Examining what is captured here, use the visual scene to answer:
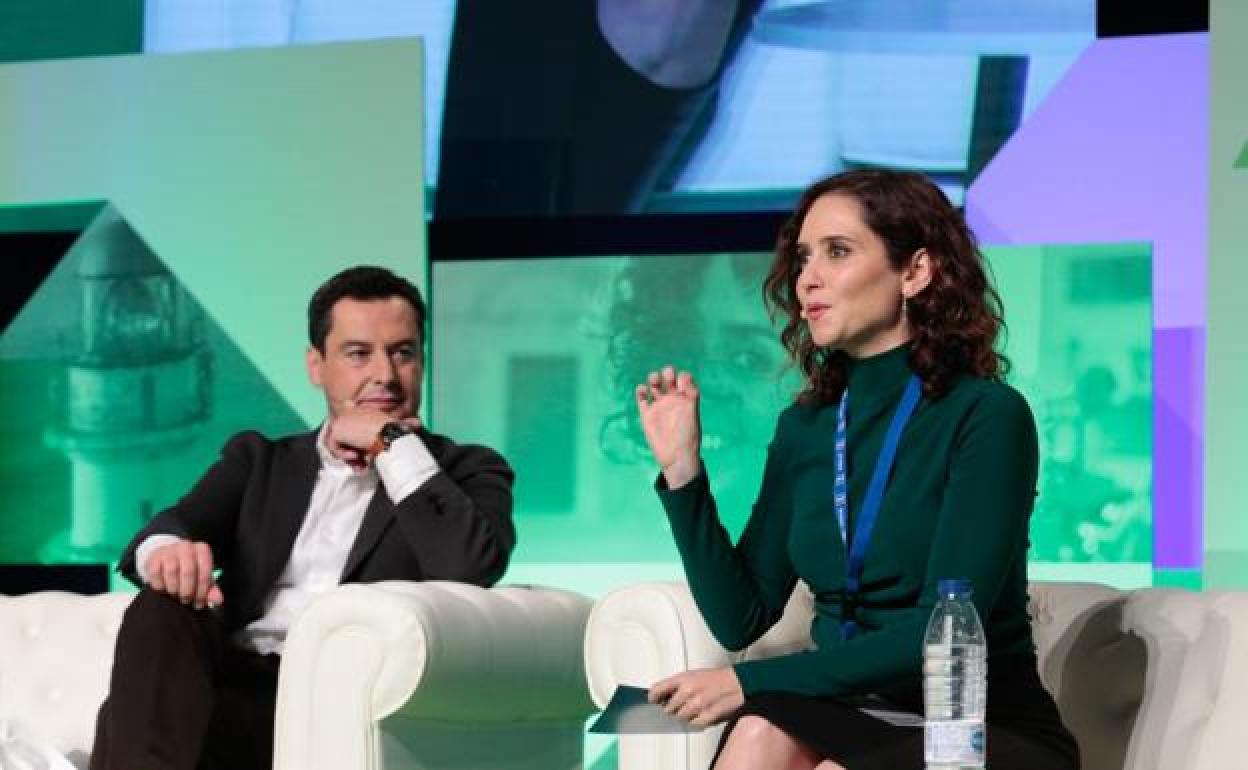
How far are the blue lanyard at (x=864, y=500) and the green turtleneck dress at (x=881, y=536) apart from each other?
0.01 metres

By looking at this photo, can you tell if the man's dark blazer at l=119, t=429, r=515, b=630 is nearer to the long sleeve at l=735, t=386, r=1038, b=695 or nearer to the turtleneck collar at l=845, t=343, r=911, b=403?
the turtleneck collar at l=845, t=343, r=911, b=403

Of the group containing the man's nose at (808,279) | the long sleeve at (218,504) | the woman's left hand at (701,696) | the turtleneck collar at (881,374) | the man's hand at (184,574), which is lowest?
the woman's left hand at (701,696)

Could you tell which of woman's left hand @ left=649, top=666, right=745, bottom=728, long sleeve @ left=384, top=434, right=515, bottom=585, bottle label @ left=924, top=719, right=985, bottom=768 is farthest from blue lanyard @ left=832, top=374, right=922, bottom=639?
long sleeve @ left=384, top=434, right=515, bottom=585

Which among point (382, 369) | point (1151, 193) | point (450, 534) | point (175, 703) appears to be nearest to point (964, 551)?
point (450, 534)

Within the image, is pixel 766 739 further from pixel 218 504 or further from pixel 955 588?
pixel 218 504

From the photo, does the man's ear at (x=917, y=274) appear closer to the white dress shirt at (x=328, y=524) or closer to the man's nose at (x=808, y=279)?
the man's nose at (x=808, y=279)

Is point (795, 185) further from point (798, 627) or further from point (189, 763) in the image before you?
point (189, 763)

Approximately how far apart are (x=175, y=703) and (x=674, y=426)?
3.24 feet

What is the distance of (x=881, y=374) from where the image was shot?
9.88 ft

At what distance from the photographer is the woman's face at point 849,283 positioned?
2.97 metres

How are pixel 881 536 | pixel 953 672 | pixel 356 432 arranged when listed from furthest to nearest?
pixel 356 432, pixel 881 536, pixel 953 672

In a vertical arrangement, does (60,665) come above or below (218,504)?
below

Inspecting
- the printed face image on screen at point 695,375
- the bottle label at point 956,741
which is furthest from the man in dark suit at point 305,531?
the bottle label at point 956,741

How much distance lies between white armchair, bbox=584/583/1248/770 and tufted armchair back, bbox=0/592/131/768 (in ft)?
3.57
